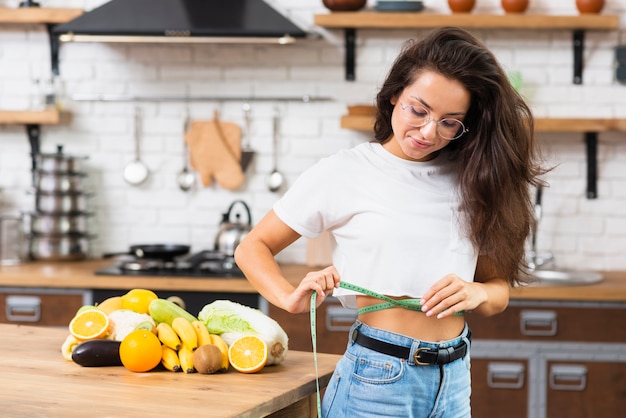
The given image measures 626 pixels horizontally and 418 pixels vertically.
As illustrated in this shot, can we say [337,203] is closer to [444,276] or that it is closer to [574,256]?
[444,276]

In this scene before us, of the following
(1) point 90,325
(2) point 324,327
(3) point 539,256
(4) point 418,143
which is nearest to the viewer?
(4) point 418,143

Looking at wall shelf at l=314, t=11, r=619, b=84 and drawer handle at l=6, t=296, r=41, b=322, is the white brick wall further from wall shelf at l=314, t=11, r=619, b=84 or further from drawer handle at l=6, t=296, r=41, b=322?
drawer handle at l=6, t=296, r=41, b=322

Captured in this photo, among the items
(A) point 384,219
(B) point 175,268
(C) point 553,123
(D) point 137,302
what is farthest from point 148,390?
(C) point 553,123

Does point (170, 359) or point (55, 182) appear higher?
point (55, 182)

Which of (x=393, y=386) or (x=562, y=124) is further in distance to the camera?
(x=562, y=124)

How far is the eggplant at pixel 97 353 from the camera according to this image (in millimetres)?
2174

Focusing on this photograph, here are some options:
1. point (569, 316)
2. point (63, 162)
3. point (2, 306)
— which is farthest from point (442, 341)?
point (63, 162)

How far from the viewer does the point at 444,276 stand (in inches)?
79.7

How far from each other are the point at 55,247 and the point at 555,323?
7.64 feet

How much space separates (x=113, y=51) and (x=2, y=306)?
4.53 feet

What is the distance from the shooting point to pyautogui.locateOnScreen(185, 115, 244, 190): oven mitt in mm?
4480

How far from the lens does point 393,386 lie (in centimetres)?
196

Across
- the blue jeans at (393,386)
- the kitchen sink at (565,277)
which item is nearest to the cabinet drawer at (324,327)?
the kitchen sink at (565,277)

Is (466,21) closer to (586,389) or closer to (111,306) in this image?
(586,389)
